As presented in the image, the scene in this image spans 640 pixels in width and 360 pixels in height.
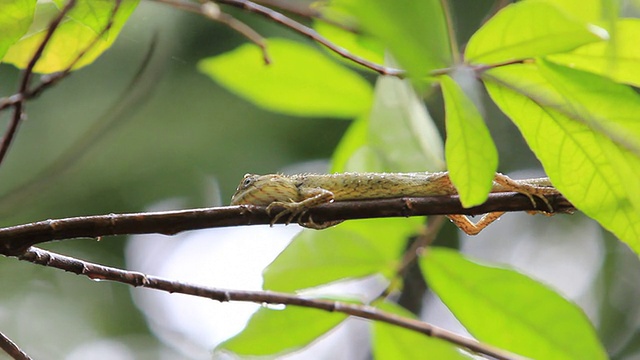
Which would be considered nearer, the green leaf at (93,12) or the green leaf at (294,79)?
the green leaf at (93,12)

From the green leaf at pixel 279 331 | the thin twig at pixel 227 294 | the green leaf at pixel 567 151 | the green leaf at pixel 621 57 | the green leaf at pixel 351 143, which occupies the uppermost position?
the green leaf at pixel 621 57

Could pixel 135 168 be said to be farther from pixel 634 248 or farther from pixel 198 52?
pixel 634 248

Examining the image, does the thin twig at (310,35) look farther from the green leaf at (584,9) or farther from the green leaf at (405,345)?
the green leaf at (405,345)

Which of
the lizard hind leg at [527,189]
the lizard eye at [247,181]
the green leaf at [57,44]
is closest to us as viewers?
the green leaf at [57,44]

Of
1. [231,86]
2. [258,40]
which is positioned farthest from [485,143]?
[231,86]

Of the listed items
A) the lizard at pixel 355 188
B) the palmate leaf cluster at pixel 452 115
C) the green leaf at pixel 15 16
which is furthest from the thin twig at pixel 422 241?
the green leaf at pixel 15 16

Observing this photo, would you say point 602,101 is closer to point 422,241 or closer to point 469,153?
point 469,153
